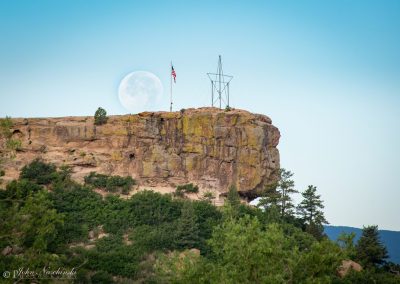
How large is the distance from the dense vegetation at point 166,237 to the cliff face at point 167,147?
6.76 ft

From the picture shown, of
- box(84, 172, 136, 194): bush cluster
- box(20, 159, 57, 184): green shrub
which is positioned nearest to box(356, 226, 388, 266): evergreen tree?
box(84, 172, 136, 194): bush cluster

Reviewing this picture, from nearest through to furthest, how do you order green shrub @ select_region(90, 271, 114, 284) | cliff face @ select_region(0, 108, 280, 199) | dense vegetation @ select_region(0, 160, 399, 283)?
1. dense vegetation @ select_region(0, 160, 399, 283)
2. green shrub @ select_region(90, 271, 114, 284)
3. cliff face @ select_region(0, 108, 280, 199)

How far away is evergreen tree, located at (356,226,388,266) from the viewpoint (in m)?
45.9

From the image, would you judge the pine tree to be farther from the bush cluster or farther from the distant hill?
the distant hill

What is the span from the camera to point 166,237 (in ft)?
158

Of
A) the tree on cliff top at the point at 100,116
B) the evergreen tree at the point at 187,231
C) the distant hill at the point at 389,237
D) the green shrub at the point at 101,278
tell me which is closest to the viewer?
the green shrub at the point at 101,278

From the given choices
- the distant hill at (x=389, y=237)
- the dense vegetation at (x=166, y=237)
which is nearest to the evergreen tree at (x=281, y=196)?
the dense vegetation at (x=166, y=237)

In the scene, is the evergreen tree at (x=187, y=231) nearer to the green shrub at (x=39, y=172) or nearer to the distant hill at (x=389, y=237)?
the green shrub at (x=39, y=172)

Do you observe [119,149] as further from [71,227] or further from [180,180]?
[71,227]

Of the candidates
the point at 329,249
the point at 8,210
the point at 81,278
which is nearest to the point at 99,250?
the point at 81,278

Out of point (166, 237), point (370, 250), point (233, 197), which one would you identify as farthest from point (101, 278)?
point (370, 250)

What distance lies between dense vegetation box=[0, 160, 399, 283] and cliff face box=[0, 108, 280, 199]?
2.06 metres

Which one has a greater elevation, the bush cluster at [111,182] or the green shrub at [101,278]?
the bush cluster at [111,182]

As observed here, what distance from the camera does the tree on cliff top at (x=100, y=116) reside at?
62.7 m
